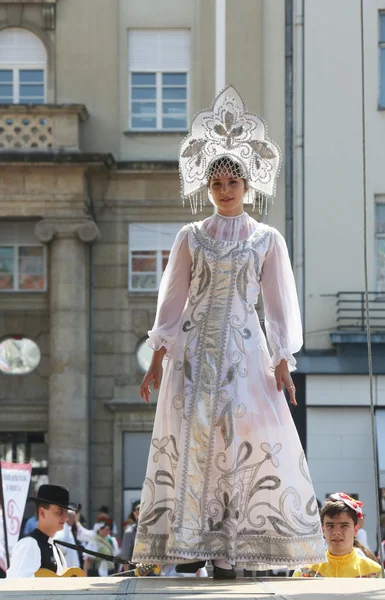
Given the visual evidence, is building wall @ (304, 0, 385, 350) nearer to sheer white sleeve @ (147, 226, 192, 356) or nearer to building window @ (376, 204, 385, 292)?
building window @ (376, 204, 385, 292)

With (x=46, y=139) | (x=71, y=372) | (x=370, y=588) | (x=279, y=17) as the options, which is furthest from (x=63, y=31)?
(x=370, y=588)

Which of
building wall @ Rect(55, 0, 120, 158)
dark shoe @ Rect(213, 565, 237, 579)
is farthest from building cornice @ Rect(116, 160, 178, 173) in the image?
dark shoe @ Rect(213, 565, 237, 579)

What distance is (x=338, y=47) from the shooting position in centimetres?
2930

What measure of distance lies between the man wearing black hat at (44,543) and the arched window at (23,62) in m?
21.2

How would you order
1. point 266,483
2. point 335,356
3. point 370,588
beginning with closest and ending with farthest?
1. point 370,588
2. point 266,483
3. point 335,356

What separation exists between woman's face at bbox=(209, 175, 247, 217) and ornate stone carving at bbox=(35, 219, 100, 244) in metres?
21.0

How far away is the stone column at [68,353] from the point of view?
28719 mm

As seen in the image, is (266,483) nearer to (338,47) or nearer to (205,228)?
(205,228)

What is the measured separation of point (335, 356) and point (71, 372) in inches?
190

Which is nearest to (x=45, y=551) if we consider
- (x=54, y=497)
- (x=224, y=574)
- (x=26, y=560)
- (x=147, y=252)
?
(x=26, y=560)

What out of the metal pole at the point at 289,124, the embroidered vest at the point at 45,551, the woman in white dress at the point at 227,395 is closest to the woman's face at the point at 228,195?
the woman in white dress at the point at 227,395

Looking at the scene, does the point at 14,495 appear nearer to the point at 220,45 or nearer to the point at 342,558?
the point at 342,558

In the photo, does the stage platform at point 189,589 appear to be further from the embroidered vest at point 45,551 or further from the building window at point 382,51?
the building window at point 382,51

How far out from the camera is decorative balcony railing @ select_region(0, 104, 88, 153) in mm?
28766
